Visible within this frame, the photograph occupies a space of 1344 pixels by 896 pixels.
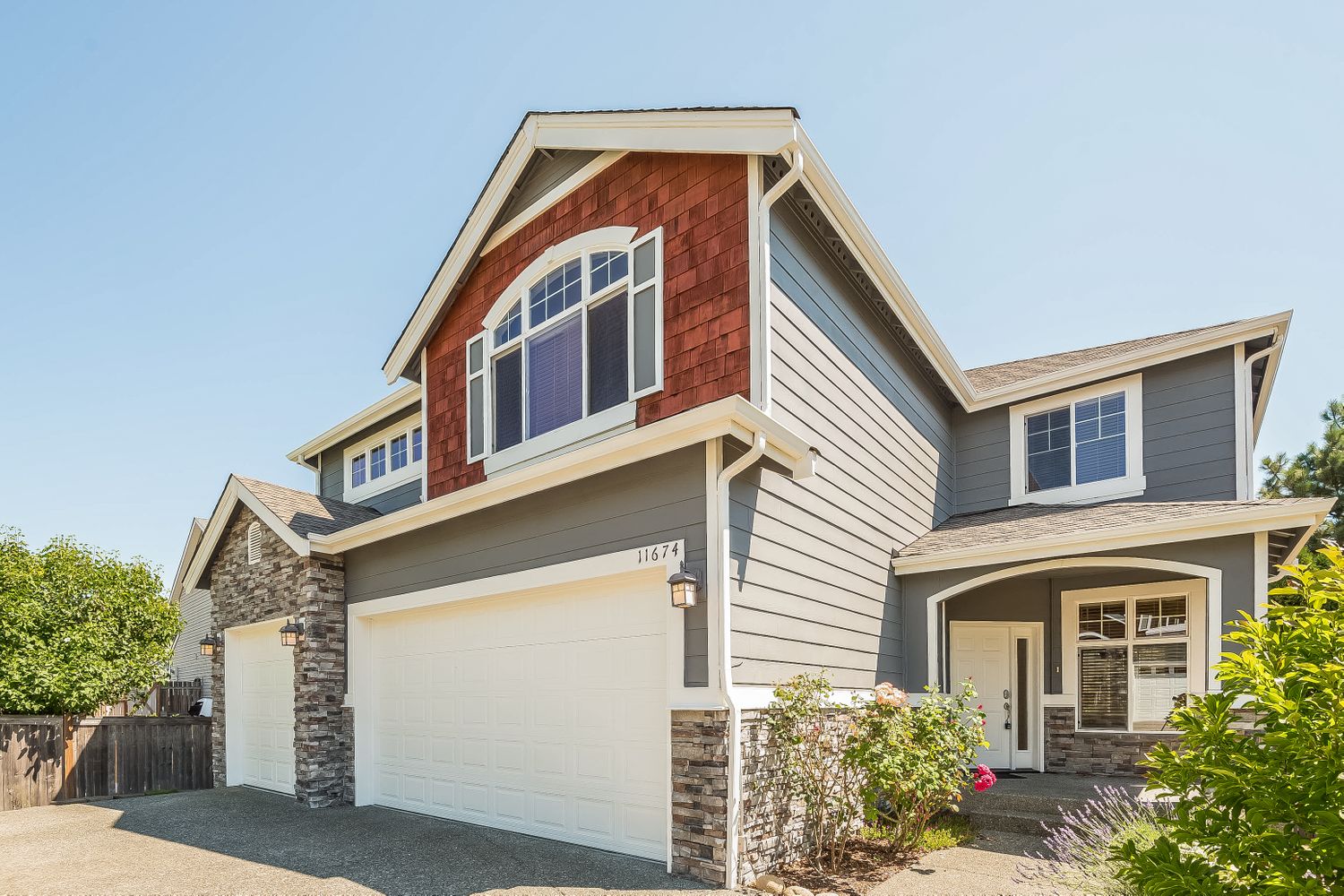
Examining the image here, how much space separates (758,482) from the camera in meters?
6.75

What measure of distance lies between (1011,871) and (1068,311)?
11370mm

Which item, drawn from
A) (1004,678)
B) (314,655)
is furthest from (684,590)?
(1004,678)

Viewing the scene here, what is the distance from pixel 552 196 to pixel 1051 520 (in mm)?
6827

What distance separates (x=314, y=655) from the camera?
32.0ft

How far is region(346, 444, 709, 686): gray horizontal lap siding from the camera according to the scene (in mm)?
6336

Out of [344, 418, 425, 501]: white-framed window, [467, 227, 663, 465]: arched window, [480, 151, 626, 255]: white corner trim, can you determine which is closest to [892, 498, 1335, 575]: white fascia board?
[467, 227, 663, 465]: arched window

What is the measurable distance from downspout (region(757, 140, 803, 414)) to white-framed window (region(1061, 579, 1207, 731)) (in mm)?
6416

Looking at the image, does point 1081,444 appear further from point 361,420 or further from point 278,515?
point 361,420

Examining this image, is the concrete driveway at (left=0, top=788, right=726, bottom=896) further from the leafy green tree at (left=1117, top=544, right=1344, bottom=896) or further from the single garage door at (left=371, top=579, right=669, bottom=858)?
the leafy green tree at (left=1117, top=544, right=1344, bottom=896)

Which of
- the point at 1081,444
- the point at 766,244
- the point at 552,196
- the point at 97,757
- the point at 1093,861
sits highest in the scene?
the point at 552,196

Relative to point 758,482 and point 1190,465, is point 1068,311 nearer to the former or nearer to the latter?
point 1190,465

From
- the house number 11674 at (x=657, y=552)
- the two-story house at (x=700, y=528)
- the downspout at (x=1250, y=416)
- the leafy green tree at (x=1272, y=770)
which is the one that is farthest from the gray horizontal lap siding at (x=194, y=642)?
the leafy green tree at (x=1272, y=770)

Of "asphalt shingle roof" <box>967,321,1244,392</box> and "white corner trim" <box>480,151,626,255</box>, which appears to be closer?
"white corner trim" <box>480,151,626,255</box>

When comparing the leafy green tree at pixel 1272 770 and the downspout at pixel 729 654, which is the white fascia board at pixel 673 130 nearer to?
the downspout at pixel 729 654
